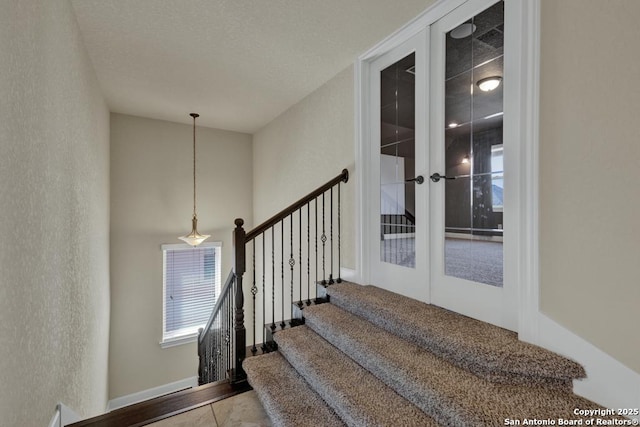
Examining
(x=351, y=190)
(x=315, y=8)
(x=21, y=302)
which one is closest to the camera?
(x=21, y=302)

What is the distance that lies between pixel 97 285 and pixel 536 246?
11.6ft

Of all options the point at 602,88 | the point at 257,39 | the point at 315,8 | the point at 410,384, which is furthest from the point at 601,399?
the point at 257,39

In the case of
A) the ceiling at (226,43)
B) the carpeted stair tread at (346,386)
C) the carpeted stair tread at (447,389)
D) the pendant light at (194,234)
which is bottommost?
the carpeted stair tread at (346,386)

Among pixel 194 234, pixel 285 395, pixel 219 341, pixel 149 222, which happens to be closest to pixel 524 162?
pixel 285 395

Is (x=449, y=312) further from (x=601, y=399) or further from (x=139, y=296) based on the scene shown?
(x=139, y=296)

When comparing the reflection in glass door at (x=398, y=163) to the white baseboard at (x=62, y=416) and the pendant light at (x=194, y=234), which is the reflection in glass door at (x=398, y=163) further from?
the pendant light at (x=194, y=234)

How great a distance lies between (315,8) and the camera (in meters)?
1.86

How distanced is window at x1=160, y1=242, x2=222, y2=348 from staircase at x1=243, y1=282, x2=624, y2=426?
2.75 metres

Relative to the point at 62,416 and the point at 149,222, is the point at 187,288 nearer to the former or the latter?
the point at 149,222

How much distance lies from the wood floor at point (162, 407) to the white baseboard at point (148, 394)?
2.63 m

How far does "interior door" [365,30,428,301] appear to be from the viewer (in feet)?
6.82

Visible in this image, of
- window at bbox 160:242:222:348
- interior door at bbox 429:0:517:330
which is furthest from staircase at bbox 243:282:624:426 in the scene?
window at bbox 160:242:222:348

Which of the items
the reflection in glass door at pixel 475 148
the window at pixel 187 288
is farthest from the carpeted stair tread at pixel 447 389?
the window at pixel 187 288

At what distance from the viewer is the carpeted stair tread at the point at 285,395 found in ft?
4.74
